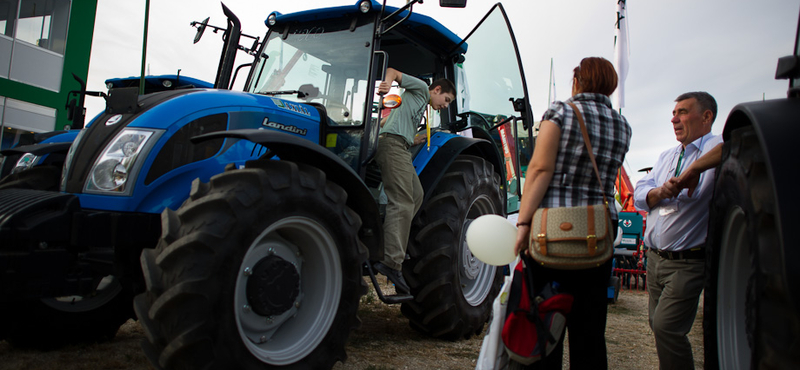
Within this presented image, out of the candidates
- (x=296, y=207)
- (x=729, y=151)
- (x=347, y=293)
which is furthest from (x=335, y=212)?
(x=729, y=151)

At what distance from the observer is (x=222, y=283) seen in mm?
2365

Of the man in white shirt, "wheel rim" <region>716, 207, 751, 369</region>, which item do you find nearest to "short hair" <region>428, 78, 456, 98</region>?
the man in white shirt

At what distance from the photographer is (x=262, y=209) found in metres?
2.57

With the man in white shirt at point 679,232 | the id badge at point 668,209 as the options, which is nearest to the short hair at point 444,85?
the man in white shirt at point 679,232

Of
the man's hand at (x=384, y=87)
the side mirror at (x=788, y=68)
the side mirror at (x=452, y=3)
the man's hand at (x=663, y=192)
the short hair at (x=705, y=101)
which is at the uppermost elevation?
the side mirror at (x=452, y=3)

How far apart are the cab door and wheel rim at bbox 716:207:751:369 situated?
254 centimetres

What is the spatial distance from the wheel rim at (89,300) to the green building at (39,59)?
8.90 m

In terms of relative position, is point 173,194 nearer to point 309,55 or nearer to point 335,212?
point 335,212

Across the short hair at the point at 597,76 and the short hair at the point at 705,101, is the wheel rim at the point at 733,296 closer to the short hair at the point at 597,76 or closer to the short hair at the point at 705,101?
the short hair at the point at 597,76

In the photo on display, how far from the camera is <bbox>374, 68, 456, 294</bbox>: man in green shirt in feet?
12.3

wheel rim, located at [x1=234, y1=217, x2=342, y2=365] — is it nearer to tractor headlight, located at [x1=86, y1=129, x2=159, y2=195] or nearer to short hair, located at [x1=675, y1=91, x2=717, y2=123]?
tractor headlight, located at [x1=86, y1=129, x2=159, y2=195]

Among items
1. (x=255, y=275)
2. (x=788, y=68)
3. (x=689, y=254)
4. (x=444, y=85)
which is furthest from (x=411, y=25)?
(x=788, y=68)

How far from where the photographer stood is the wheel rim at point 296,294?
2.66 m

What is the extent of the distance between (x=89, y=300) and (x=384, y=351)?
2095mm
